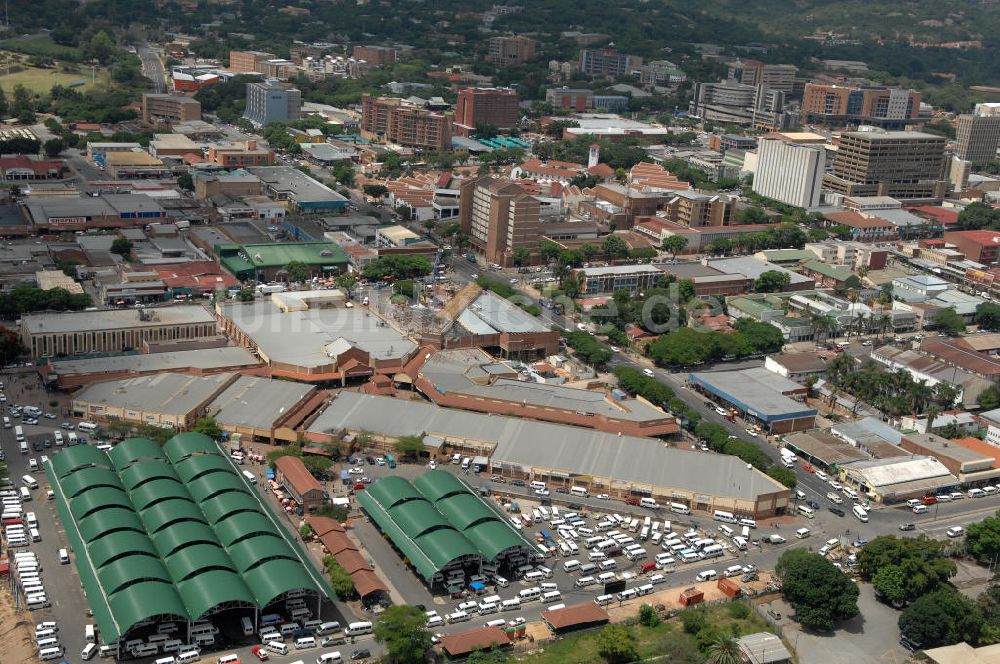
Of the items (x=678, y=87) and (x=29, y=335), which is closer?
(x=29, y=335)

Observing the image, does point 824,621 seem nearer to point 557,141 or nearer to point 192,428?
point 192,428

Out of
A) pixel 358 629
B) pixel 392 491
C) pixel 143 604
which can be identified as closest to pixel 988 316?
pixel 392 491

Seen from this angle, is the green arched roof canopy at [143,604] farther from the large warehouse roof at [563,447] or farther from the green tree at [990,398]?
the green tree at [990,398]

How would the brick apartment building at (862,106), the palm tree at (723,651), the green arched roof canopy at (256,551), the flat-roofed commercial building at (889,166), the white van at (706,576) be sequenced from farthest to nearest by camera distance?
the brick apartment building at (862,106) < the flat-roofed commercial building at (889,166) < the white van at (706,576) < the green arched roof canopy at (256,551) < the palm tree at (723,651)

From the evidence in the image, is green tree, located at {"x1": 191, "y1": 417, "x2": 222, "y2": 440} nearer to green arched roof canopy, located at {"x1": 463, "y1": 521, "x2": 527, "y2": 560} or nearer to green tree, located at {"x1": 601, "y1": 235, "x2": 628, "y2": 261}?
green arched roof canopy, located at {"x1": 463, "y1": 521, "x2": 527, "y2": 560}

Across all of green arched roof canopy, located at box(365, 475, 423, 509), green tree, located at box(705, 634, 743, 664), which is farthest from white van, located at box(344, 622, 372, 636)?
green tree, located at box(705, 634, 743, 664)

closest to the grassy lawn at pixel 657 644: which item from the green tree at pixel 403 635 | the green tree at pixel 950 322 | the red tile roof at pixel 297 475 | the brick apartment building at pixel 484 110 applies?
the green tree at pixel 403 635

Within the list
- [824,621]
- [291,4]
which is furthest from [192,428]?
[291,4]
